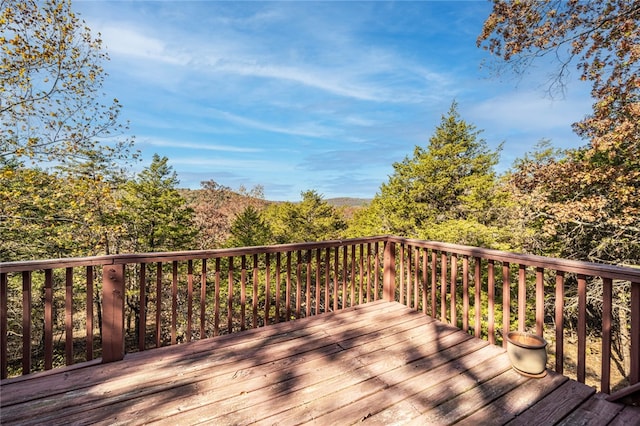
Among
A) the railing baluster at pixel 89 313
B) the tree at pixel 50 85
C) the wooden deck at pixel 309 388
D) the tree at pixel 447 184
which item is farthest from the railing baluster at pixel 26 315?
the tree at pixel 447 184

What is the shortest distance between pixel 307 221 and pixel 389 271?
607 inches

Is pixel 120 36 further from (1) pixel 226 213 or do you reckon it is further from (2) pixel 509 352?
(1) pixel 226 213

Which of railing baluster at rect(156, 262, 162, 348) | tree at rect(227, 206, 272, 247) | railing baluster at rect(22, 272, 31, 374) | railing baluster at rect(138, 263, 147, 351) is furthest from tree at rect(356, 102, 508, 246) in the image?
railing baluster at rect(22, 272, 31, 374)

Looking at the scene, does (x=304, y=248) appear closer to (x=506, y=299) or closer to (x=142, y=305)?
(x=142, y=305)

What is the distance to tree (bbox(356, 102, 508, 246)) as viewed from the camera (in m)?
11.9

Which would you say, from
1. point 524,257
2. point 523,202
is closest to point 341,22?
point 524,257

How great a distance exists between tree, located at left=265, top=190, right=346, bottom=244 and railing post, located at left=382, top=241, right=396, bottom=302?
1421 centimetres

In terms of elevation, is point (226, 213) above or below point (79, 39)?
below

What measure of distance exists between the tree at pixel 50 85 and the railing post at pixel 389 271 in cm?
719

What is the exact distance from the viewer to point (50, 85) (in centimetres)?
575

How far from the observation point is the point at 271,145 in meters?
20.9

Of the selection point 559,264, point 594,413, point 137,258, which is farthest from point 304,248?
point 594,413

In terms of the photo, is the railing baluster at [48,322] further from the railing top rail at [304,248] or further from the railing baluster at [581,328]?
the railing baluster at [581,328]

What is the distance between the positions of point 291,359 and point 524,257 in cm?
205
